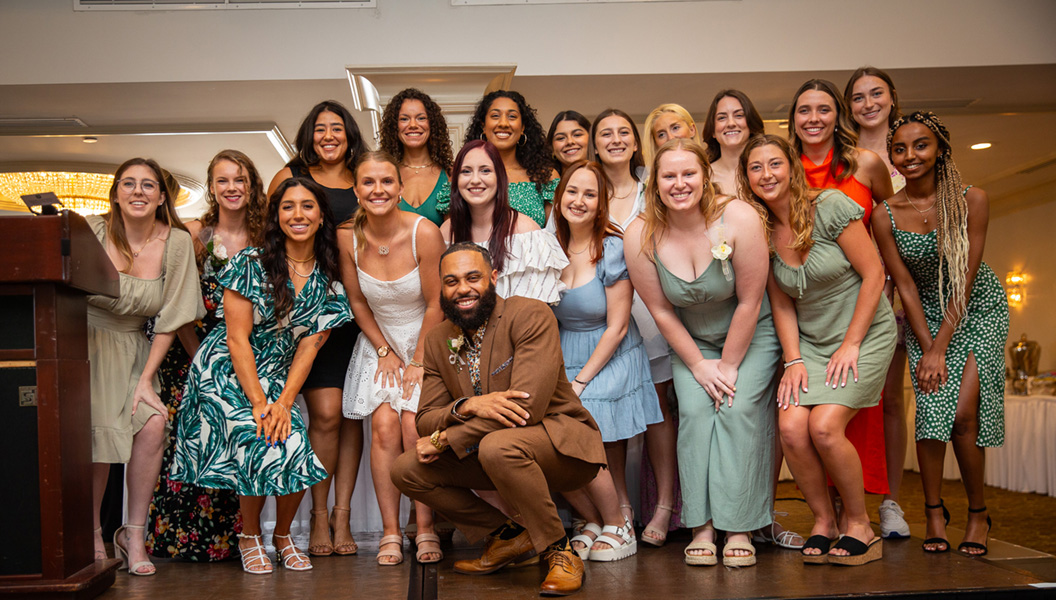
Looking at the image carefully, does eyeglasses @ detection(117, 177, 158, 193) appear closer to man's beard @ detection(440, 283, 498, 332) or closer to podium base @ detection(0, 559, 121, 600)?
man's beard @ detection(440, 283, 498, 332)

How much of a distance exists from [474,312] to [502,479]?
2.01ft

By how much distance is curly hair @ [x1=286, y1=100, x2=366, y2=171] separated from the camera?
4.01 metres

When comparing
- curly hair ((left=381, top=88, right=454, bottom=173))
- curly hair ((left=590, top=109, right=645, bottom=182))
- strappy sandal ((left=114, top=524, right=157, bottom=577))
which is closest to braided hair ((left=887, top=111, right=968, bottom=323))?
curly hair ((left=590, top=109, right=645, bottom=182))

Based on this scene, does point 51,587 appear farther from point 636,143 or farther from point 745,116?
point 745,116

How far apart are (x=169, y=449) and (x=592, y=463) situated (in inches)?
76.3

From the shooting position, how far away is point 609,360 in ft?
11.5

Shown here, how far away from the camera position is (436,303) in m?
3.55

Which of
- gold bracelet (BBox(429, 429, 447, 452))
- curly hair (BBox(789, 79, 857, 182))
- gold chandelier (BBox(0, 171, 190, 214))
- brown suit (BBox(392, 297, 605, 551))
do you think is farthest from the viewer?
gold chandelier (BBox(0, 171, 190, 214))

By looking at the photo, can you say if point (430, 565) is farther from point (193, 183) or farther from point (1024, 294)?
point (1024, 294)

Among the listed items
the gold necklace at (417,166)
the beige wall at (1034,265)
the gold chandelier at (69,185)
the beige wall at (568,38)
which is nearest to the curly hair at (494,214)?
the gold necklace at (417,166)

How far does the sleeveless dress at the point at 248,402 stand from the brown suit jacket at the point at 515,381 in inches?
22.6

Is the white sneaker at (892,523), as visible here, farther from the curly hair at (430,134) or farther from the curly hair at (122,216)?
the curly hair at (122,216)

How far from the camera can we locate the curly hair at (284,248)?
11.1ft

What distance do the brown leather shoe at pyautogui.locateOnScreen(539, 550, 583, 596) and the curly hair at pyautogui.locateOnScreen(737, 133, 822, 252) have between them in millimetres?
1491
